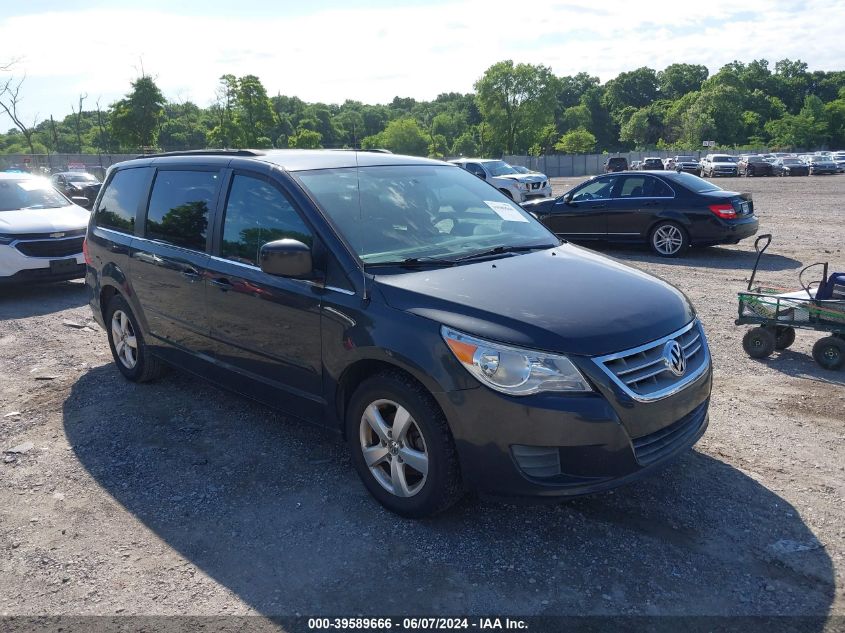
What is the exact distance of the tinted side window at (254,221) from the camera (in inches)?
161

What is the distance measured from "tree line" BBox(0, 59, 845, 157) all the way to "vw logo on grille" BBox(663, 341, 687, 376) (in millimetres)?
47977

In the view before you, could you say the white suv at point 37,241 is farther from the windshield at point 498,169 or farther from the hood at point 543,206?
the windshield at point 498,169

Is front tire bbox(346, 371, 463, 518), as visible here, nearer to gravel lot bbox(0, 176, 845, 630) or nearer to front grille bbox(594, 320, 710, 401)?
gravel lot bbox(0, 176, 845, 630)

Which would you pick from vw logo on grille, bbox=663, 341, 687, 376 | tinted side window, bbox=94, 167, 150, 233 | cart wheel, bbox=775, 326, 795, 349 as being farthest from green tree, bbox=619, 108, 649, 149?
vw logo on grille, bbox=663, 341, 687, 376

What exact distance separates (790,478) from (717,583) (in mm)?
1277

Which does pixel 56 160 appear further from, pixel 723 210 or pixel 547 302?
pixel 547 302

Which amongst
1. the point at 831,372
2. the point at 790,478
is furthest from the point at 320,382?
the point at 831,372

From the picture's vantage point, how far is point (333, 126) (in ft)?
385

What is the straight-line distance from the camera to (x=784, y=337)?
253 inches

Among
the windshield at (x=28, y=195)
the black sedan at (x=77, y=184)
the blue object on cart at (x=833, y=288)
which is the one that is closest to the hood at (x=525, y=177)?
the black sedan at (x=77, y=184)

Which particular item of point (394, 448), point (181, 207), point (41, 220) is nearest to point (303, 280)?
point (394, 448)

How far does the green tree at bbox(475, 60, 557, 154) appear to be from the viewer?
9450 centimetres

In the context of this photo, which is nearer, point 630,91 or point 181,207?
point 181,207

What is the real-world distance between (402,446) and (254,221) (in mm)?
1817
